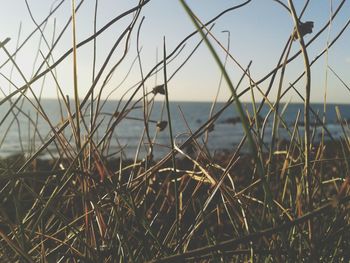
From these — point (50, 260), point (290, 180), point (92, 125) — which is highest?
point (92, 125)

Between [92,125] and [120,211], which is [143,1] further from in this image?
[120,211]

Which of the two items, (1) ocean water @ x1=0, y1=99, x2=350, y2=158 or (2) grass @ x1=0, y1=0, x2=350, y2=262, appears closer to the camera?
(2) grass @ x1=0, y1=0, x2=350, y2=262

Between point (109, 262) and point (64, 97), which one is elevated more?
point (64, 97)

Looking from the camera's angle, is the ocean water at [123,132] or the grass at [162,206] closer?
the grass at [162,206]

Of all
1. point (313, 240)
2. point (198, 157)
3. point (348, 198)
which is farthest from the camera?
point (198, 157)

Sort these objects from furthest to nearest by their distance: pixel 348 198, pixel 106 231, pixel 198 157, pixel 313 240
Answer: pixel 198 157 < pixel 106 231 < pixel 313 240 < pixel 348 198

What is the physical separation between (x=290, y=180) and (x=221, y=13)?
1.11 ft

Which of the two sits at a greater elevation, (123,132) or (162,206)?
(162,206)

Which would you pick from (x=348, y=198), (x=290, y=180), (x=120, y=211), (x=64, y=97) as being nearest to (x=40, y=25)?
(x=64, y=97)

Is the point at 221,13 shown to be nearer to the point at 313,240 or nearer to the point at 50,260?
the point at 313,240

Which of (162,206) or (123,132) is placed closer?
(162,206)

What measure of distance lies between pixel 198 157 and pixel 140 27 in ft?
1.08

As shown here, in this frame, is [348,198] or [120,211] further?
[120,211]

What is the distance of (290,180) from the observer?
848 mm
